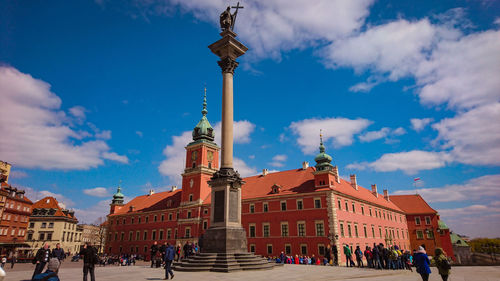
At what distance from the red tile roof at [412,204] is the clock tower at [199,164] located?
40.8 metres

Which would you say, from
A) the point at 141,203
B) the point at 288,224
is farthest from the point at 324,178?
the point at 141,203

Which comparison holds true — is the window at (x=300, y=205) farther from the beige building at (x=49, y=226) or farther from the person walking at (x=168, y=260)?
the beige building at (x=49, y=226)

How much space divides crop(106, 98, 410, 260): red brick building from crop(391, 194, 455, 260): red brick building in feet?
6.37

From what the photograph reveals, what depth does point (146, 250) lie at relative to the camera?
54.8 meters

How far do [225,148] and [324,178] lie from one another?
79.7 ft

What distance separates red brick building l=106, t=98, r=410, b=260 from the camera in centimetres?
3722

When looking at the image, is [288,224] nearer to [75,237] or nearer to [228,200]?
[228,200]

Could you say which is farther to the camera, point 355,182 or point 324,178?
point 355,182

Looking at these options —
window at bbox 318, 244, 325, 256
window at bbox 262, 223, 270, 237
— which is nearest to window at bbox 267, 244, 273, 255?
window at bbox 262, 223, 270, 237

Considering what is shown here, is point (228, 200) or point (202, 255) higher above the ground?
point (228, 200)

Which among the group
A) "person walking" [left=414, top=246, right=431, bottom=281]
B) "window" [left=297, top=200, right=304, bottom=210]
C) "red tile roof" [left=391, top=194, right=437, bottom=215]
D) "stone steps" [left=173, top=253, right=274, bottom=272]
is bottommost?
"stone steps" [left=173, top=253, right=274, bottom=272]

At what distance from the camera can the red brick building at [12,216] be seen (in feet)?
147

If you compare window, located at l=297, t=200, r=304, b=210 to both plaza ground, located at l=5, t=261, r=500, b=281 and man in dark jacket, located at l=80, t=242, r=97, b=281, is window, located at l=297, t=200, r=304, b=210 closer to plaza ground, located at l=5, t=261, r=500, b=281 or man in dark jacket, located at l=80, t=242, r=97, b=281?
plaza ground, located at l=5, t=261, r=500, b=281

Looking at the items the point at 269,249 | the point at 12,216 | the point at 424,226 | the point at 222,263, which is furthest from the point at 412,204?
the point at 12,216
